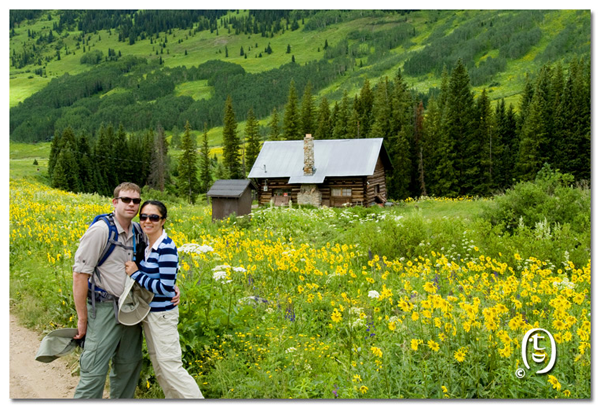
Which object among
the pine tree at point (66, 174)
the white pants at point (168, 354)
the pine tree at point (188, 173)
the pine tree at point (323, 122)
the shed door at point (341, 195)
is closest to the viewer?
the white pants at point (168, 354)

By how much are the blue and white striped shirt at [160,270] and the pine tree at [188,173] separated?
37.6ft

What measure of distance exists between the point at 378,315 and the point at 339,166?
821 inches

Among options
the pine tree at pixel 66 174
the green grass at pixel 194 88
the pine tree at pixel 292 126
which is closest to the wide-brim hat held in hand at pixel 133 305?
the green grass at pixel 194 88

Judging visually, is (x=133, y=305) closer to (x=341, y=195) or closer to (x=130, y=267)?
(x=130, y=267)

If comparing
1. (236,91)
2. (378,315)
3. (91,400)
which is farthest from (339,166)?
(91,400)

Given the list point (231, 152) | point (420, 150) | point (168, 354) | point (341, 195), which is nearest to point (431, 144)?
point (420, 150)

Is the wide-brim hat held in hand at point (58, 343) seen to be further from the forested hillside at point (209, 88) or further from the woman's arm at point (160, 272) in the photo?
the forested hillside at point (209, 88)

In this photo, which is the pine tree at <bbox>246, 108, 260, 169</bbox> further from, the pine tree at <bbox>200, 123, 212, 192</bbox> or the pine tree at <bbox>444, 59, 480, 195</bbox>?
the pine tree at <bbox>444, 59, 480, 195</bbox>

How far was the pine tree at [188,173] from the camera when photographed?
15739 millimetres

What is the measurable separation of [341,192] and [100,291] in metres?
23.8

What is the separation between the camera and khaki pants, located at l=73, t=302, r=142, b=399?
177 inches

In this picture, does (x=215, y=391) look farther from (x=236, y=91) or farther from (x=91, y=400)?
(x=236, y=91)

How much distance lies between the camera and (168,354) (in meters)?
4.66
